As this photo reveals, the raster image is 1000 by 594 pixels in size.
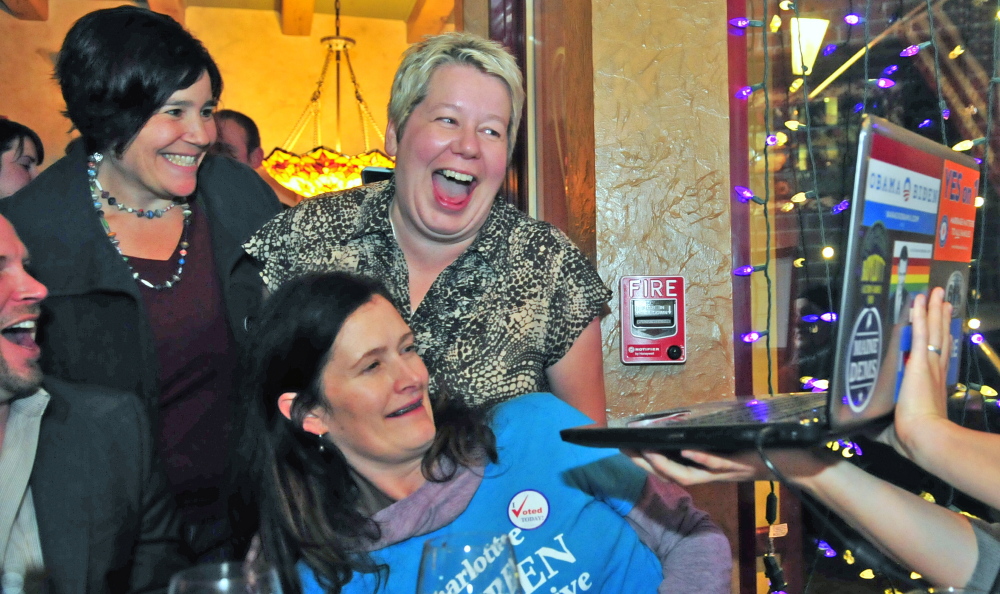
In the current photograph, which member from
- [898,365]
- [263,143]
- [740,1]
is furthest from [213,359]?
[263,143]

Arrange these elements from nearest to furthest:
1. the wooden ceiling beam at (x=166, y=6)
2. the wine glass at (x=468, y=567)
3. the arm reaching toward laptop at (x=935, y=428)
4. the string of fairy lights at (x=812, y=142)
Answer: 1. the wine glass at (x=468, y=567)
2. the arm reaching toward laptop at (x=935, y=428)
3. the string of fairy lights at (x=812, y=142)
4. the wooden ceiling beam at (x=166, y=6)

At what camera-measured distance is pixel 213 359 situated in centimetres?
182

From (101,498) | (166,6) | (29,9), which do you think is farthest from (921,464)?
(29,9)

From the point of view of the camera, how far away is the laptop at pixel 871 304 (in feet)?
2.69

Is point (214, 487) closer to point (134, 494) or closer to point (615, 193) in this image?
point (134, 494)

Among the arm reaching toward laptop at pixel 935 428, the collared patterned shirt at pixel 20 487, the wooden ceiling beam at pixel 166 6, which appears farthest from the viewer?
the wooden ceiling beam at pixel 166 6

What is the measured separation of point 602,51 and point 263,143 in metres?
4.64

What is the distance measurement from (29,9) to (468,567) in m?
5.10

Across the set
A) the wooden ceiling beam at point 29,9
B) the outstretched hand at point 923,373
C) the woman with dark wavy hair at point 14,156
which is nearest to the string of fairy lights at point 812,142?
the outstretched hand at point 923,373

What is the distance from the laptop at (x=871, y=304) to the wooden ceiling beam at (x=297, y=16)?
5301 millimetres

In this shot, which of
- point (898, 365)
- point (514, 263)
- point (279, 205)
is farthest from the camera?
point (279, 205)

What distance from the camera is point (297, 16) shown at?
6.03 meters

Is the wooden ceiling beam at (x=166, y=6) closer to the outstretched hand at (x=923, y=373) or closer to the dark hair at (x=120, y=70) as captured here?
the dark hair at (x=120, y=70)

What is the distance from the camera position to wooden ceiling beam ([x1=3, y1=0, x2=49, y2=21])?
475cm
